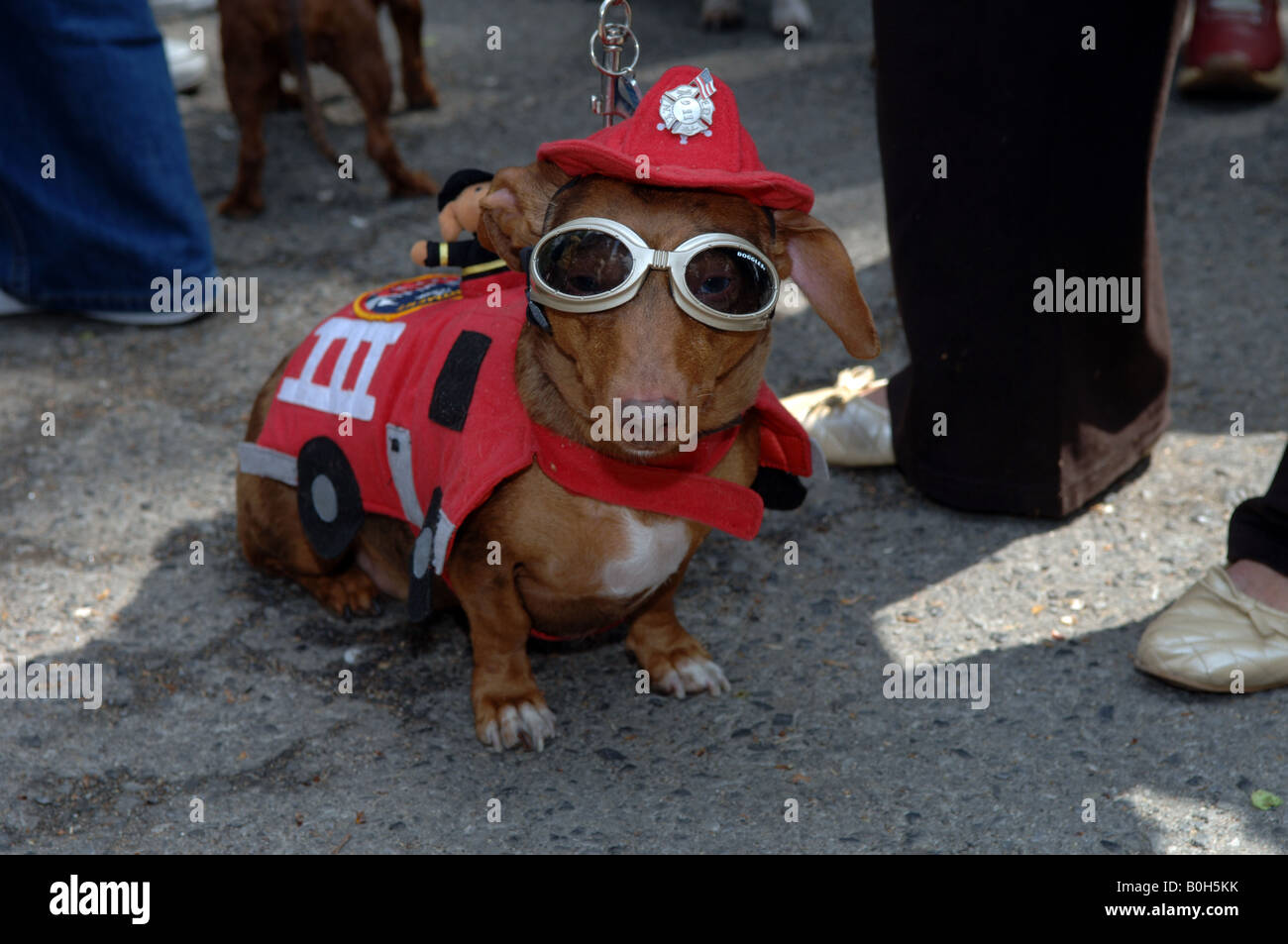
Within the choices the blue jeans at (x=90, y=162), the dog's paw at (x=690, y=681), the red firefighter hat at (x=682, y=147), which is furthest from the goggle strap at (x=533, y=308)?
the blue jeans at (x=90, y=162)

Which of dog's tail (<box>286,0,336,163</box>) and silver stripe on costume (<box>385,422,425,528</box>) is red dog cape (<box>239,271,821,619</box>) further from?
dog's tail (<box>286,0,336,163</box>)

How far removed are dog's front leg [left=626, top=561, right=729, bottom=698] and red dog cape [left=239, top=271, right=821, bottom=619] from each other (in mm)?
320

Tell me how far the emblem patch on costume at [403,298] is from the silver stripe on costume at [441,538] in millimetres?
580

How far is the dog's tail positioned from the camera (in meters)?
4.36

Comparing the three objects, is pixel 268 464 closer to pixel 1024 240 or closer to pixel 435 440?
pixel 435 440

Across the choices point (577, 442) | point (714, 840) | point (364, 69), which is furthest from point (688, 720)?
point (364, 69)

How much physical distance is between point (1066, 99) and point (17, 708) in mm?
Answer: 2396

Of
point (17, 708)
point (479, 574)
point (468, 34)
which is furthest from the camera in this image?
point (468, 34)

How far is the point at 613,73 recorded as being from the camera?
2.24 m

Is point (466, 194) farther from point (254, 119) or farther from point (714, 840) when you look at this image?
point (254, 119)

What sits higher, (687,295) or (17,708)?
(687,295)

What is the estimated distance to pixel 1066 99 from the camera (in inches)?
105

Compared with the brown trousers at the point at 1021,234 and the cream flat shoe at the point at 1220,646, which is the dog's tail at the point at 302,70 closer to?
the brown trousers at the point at 1021,234

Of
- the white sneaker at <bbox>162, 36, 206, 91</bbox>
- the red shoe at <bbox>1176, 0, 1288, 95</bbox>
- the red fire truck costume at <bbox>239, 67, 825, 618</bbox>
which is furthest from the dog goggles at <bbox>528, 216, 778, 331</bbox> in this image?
the white sneaker at <bbox>162, 36, 206, 91</bbox>
